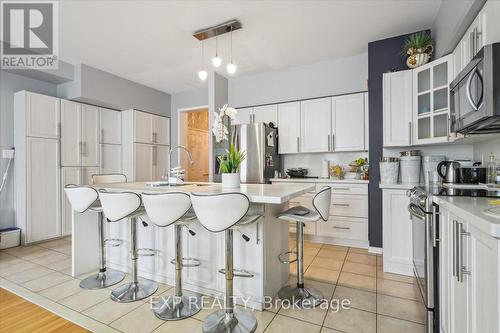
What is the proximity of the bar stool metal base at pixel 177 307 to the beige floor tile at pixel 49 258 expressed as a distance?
189 cm

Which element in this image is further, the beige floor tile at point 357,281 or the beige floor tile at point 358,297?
the beige floor tile at point 357,281

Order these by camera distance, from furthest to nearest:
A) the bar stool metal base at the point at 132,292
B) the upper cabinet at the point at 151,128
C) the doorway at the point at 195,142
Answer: the doorway at the point at 195,142, the upper cabinet at the point at 151,128, the bar stool metal base at the point at 132,292

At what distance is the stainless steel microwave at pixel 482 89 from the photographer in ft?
4.18

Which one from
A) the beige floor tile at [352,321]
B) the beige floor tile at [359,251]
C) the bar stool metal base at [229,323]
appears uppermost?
the bar stool metal base at [229,323]

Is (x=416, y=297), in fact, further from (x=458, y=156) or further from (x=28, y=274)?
(x=28, y=274)

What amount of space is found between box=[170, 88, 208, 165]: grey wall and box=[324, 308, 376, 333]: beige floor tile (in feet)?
15.0

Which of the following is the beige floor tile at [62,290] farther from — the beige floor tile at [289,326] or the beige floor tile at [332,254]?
the beige floor tile at [332,254]

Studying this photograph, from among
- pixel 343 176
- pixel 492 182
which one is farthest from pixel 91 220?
pixel 492 182

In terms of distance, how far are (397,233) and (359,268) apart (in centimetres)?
56

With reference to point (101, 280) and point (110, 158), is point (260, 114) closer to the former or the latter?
point (110, 158)

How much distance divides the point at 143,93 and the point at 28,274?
3.67 m

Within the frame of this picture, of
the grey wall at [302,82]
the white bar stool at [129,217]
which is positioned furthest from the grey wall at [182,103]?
the white bar stool at [129,217]

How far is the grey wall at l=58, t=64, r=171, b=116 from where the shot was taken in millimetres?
4121

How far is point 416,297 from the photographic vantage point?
209 cm
